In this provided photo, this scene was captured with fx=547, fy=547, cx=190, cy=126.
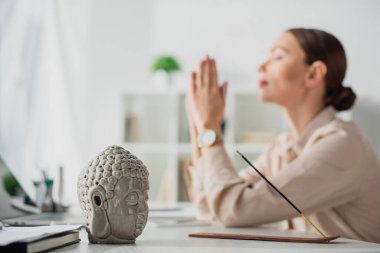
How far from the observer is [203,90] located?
1.78m

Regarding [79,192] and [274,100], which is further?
[274,100]

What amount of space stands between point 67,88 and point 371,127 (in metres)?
2.28

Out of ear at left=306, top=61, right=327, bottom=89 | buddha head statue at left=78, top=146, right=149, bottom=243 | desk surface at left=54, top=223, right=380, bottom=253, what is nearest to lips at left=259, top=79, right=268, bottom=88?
ear at left=306, top=61, right=327, bottom=89

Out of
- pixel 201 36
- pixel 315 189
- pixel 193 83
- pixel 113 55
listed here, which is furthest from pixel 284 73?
pixel 113 55

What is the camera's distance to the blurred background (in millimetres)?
3707

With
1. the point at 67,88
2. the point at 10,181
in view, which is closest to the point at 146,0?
the point at 67,88

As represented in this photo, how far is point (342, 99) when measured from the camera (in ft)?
6.33

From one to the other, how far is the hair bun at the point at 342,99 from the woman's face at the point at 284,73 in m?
0.12

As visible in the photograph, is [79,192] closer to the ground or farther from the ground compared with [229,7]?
closer to the ground

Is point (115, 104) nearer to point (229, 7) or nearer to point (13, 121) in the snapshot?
point (229, 7)

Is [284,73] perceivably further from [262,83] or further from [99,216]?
[99,216]

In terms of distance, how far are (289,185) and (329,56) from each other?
63 cm

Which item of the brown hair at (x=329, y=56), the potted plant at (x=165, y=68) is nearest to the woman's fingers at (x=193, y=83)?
the brown hair at (x=329, y=56)

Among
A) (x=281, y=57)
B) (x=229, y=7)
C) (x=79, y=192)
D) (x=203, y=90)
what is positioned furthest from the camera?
(x=229, y=7)
